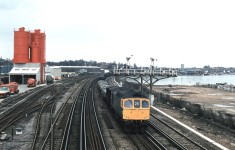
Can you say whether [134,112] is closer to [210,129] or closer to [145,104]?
[145,104]

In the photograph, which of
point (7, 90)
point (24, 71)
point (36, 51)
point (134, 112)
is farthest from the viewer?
point (36, 51)

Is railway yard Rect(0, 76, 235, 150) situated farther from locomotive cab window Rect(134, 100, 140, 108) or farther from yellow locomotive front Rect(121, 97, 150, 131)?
locomotive cab window Rect(134, 100, 140, 108)

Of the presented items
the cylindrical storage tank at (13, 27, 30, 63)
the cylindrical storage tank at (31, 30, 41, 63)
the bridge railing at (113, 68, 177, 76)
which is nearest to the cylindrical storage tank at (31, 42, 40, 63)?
the cylindrical storage tank at (31, 30, 41, 63)

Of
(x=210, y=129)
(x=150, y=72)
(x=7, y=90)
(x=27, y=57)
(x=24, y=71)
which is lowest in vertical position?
(x=210, y=129)

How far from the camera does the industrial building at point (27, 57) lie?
86.7 metres

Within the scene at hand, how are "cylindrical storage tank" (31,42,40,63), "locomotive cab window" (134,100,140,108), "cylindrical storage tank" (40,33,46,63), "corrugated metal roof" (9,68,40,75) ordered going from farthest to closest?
"cylindrical storage tank" (40,33,46,63)
"cylindrical storage tank" (31,42,40,63)
"corrugated metal roof" (9,68,40,75)
"locomotive cab window" (134,100,140,108)

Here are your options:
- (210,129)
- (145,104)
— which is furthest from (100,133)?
(210,129)

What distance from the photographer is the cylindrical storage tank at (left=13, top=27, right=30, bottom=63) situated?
8971 centimetres

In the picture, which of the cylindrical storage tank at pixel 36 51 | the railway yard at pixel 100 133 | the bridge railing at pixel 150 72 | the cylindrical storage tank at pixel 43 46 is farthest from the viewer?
the cylindrical storage tank at pixel 43 46

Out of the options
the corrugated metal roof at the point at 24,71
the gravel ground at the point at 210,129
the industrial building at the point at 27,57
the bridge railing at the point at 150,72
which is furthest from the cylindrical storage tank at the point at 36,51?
the gravel ground at the point at 210,129

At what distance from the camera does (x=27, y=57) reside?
298ft

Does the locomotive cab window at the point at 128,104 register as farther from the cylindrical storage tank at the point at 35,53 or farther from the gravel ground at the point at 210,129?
the cylindrical storage tank at the point at 35,53

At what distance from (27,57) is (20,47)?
10.4 ft

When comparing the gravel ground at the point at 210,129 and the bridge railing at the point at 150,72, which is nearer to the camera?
the gravel ground at the point at 210,129
